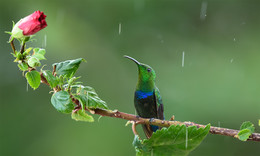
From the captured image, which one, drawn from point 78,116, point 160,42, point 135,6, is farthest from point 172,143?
point 160,42

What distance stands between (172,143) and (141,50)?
185 inches

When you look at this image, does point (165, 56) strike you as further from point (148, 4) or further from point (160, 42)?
point (148, 4)

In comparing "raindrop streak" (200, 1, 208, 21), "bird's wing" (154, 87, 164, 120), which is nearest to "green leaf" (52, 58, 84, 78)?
"bird's wing" (154, 87, 164, 120)

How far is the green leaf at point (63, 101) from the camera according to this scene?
0.79 meters

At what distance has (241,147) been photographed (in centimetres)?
491

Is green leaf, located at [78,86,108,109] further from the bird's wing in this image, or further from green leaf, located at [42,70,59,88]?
the bird's wing

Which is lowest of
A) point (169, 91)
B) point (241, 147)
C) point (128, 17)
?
point (241, 147)

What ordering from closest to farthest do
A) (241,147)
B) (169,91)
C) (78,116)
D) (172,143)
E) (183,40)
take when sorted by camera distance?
(172,143) < (78,116) < (169,91) < (241,147) < (183,40)

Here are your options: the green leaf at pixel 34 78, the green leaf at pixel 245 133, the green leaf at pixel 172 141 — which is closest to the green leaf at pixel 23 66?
the green leaf at pixel 34 78

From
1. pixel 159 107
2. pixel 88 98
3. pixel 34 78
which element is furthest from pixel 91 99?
pixel 159 107

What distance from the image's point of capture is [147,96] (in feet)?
4.47

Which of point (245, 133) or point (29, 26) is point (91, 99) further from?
point (245, 133)

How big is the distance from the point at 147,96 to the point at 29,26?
2.17 feet

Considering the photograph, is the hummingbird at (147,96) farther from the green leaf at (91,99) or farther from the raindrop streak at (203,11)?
the raindrop streak at (203,11)
